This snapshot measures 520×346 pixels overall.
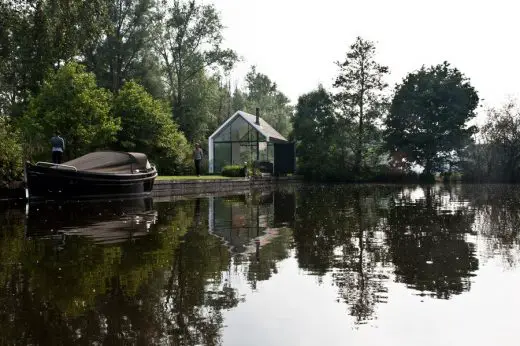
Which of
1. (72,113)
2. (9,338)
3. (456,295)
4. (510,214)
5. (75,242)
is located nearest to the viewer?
(9,338)

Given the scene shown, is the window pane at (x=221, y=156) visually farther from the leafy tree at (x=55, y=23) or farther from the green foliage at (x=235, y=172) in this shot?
the leafy tree at (x=55, y=23)

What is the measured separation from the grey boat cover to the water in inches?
302

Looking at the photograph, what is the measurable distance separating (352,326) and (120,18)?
42325mm

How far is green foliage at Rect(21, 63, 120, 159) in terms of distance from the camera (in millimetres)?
24344

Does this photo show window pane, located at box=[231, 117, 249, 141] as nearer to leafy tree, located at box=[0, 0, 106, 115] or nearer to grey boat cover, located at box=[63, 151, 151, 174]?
leafy tree, located at box=[0, 0, 106, 115]

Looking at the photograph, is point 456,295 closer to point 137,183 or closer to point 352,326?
point 352,326

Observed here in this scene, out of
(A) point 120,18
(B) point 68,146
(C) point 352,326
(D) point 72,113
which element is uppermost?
(A) point 120,18

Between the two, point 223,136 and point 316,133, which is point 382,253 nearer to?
point 223,136

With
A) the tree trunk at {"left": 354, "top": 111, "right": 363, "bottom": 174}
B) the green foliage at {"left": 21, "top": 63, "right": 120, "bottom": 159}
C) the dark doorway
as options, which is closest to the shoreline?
the green foliage at {"left": 21, "top": 63, "right": 120, "bottom": 159}

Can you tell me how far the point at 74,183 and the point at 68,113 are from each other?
8.98 metres

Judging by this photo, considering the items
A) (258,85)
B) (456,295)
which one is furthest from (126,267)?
(258,85)

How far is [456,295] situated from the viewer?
4.87m

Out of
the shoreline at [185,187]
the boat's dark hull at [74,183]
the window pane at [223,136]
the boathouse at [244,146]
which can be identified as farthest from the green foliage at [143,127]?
the boat's dark hull at [74,183]

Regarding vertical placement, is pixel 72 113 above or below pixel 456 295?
above
